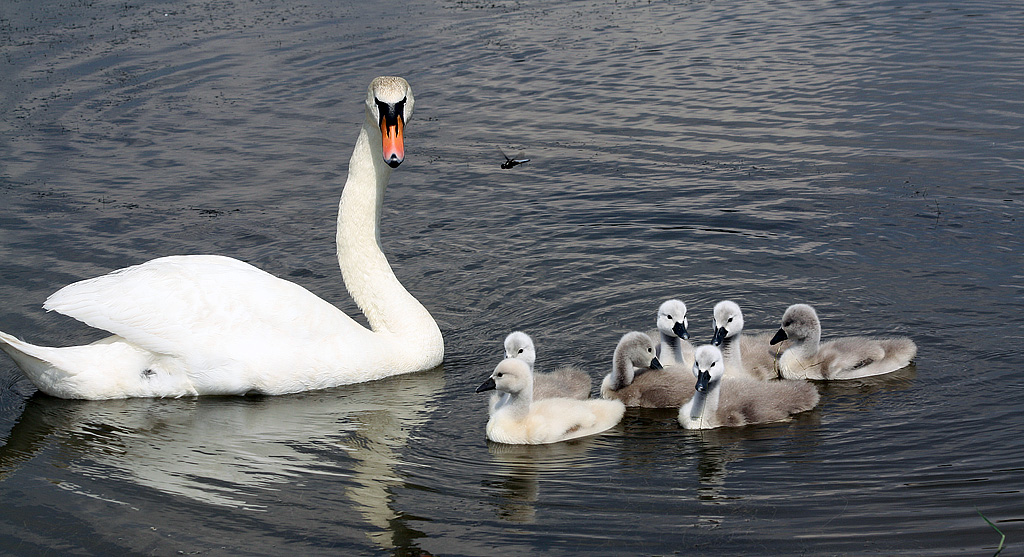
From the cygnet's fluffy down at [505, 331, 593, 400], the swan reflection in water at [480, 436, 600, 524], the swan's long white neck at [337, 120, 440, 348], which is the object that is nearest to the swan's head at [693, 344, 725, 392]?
the swan reflection in water at [480, 436, 600, 524]

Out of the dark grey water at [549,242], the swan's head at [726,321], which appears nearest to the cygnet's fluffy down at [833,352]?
the dark grey water at [549,242]

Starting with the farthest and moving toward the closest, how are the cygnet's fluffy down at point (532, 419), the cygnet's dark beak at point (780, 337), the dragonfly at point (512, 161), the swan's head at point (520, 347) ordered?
the dragonfly at point (512, 161) → the cygnet's dark beak at point (780, 337) → the swan's head at point (520, 347) → the cygnet's fluffy down at point (532, 419)

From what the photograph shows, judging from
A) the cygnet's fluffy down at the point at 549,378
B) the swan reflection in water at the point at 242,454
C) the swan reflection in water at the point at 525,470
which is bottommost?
the swan reflection in water at the point at 525,470

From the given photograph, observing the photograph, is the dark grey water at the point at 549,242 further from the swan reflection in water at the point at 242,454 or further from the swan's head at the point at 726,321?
the swan's head at the point at 726,321

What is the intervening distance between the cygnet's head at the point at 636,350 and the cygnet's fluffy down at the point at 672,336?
0.21 meters

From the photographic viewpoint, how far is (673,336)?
770cm

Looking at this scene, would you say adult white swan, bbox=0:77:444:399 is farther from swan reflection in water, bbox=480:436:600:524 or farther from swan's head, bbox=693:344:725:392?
swan's head, bbox=693:344:725:392

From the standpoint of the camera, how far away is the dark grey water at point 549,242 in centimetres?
593

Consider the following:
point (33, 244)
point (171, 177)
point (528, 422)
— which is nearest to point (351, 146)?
point (171, 177)

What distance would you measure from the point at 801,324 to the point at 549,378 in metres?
1.80

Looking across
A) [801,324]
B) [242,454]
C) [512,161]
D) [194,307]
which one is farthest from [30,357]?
[512,161]

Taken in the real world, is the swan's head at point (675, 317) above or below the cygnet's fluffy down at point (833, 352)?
above

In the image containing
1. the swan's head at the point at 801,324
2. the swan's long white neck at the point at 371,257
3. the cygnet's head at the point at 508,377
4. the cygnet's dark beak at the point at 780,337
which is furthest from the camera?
the swan's long white neck at the point at 371,257

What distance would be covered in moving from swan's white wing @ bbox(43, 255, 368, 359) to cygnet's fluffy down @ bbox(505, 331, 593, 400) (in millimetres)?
1558
